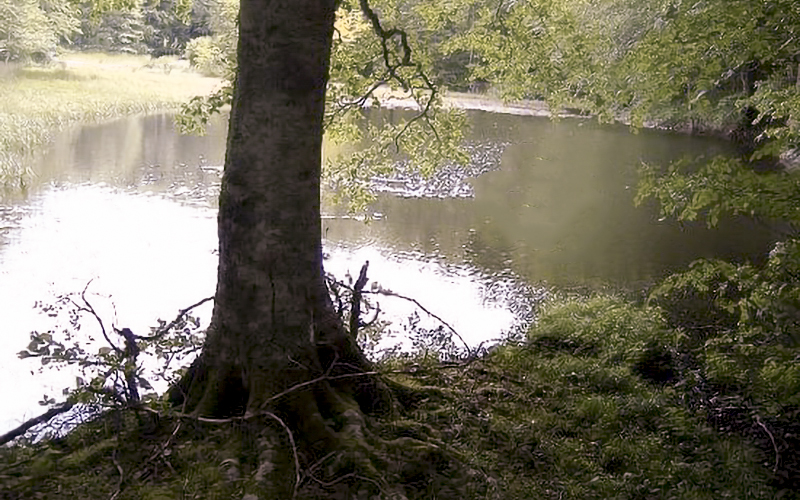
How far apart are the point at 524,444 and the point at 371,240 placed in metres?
9.73

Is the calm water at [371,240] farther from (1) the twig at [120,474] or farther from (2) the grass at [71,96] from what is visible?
(1) the twig at [120,474]

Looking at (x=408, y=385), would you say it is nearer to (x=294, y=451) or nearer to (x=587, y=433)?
(x=587, y=433)

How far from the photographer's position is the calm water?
33.8 ft

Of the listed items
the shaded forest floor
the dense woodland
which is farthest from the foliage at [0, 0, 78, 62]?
the shaded forest floor

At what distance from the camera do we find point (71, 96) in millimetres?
27500

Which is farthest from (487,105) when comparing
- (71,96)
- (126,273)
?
(126,273)

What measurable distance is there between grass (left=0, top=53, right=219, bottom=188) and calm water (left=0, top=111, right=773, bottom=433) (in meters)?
0.72

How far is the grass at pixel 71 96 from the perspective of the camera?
19281 mm

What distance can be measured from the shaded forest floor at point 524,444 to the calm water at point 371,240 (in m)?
2.79

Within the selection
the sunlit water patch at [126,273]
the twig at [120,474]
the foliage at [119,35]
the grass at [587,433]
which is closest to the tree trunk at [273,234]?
the twig at [120,474]

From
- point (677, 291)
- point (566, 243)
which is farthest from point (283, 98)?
point (566, 243)

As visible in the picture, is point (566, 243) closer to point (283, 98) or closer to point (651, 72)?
point (651, 72)

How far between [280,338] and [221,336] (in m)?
0.33

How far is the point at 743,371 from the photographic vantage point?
594 cm
